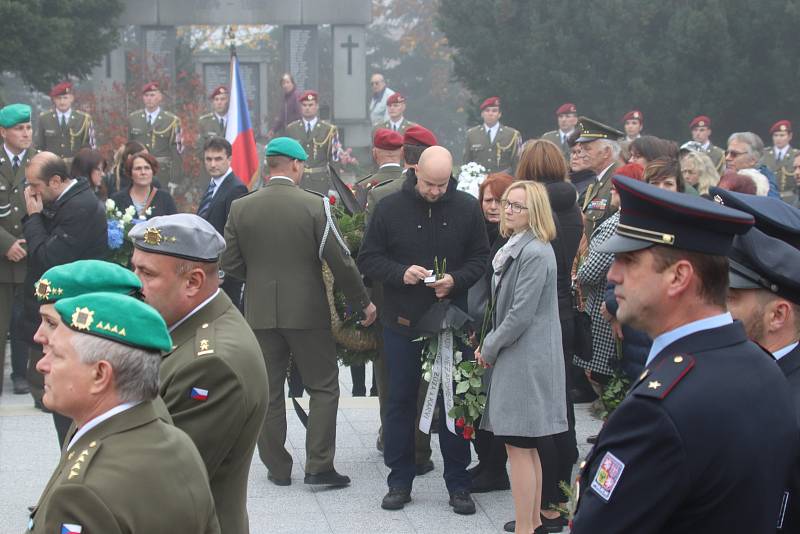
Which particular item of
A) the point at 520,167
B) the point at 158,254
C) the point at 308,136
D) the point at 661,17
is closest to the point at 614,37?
the point at 661,17

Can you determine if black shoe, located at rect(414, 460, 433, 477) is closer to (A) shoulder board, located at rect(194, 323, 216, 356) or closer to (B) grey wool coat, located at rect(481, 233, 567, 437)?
(B) grey wool coat, located at rect(481, 233, 567, 437)

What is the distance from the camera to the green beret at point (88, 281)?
3252 mm

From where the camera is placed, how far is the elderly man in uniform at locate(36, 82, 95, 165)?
17.0 metres

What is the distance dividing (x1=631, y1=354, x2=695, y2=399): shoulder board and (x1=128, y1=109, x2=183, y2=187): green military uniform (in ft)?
55.0

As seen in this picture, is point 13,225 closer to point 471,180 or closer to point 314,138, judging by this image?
point 471,180

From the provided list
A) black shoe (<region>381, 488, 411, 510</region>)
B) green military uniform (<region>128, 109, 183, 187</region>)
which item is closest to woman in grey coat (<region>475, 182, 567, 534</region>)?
black shoe (<region>381, 488, 411, 510</region>)

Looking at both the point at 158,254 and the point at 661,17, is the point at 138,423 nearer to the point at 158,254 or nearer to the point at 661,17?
the point at 158,254

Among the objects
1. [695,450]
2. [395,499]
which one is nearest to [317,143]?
[395,499]

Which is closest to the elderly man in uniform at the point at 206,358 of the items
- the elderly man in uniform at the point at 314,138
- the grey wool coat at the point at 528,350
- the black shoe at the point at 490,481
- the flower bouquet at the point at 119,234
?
the grey wool coat at the point at 528,350

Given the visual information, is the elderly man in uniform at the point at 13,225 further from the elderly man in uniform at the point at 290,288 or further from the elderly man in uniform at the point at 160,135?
the elderly man in uniform at the point at 160,135

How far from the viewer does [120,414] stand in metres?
2.89

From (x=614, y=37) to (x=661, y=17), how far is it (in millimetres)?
1042

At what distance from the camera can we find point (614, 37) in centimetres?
2325

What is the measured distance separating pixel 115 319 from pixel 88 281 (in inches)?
17.9
